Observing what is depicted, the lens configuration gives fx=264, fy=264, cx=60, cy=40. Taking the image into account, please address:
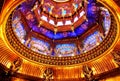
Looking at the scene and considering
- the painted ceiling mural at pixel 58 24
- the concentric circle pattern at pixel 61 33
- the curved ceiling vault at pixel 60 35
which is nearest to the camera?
the curved ceiling vault at pixel 60 35

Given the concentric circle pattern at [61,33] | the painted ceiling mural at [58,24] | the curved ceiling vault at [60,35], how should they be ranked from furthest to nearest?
the painted ceiling mural at [58,24]
the concentric circle pattern at [61,33]
the curved ceiling vault at [60,35]

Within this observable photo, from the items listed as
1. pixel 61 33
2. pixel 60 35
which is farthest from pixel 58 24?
pixel 60 35

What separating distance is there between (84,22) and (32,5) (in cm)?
396

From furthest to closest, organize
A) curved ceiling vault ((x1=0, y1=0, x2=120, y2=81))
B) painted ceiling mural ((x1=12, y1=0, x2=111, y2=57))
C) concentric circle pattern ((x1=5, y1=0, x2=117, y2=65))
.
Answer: painted ceiling mural ((x1=12, y1=0, x2=111, y2=57)) → concentric circle pattern ((x1=5, y1=0, x2=117, y2=65)) → curved ceiling vault ((x1=0, y1=0, x2=120, y2=81))

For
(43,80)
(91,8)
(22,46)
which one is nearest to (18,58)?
(22,46)

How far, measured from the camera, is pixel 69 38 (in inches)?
776

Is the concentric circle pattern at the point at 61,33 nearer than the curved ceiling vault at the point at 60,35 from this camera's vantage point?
No

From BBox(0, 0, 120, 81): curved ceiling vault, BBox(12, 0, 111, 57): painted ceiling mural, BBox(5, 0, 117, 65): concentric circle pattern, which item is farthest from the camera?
BBox(12, 0, 111, 57): painted ceiling mural

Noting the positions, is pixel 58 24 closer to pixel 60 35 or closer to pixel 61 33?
pixel 61 33

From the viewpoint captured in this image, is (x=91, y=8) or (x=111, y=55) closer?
(x=111, y=55)

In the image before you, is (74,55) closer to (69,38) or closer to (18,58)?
(69,38)

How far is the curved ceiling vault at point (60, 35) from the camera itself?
15.7 meters

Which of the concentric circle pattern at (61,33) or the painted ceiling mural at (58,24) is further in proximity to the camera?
the painted ceiling mural at (58,24)

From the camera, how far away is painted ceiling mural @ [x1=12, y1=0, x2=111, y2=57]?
17875 millimetres
